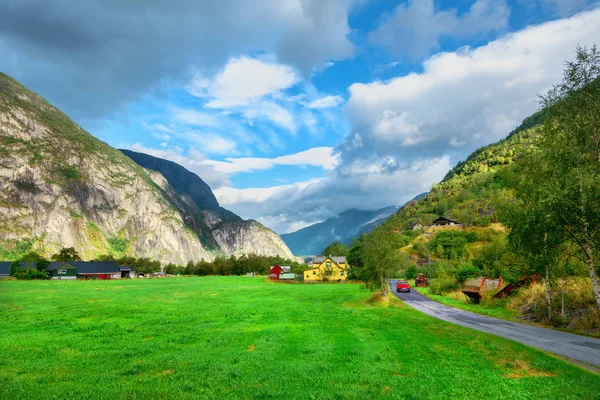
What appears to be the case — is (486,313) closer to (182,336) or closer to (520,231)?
(520,231)

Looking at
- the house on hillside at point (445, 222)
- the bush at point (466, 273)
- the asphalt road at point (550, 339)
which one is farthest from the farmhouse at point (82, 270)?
the asphalt road at point (550, 339)

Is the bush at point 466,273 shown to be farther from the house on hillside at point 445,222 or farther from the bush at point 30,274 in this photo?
the bush at point 30,274

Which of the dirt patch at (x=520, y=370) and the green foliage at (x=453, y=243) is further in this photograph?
the green foliage at (x=453, y=243)

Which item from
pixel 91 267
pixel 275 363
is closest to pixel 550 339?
pixel 275 363

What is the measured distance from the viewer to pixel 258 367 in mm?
13906

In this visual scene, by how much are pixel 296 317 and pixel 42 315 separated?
70.0 feet

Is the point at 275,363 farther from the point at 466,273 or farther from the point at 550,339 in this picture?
the point at 466,273

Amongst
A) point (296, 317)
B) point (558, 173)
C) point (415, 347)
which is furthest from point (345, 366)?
point (558, 173)

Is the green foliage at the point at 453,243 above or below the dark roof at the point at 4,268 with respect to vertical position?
above

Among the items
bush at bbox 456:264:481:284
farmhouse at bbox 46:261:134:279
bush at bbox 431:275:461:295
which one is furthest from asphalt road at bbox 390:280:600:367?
farmhouse at bbox 46:261:134:279

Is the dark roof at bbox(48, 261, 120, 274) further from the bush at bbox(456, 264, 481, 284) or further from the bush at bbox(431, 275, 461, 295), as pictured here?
the bush at bbox(456, 264, 481, 284)

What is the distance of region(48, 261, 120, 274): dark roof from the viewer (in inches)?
5650

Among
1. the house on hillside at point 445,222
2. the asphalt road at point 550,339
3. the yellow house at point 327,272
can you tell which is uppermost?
the house on hillside at point 445,222

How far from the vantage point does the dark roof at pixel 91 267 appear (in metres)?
144
